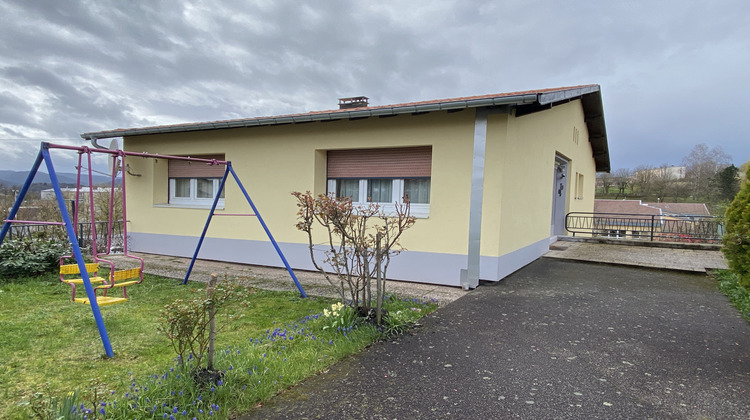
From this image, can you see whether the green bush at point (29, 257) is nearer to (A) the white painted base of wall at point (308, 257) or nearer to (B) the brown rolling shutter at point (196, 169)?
(A) the white painted base of wall at point (308, 257)

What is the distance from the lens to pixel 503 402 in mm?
2660

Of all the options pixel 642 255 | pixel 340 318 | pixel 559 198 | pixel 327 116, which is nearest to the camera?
pixel 340 318

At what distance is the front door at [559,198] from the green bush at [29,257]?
12202 mm

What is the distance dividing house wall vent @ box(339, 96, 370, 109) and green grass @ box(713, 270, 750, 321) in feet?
23.4

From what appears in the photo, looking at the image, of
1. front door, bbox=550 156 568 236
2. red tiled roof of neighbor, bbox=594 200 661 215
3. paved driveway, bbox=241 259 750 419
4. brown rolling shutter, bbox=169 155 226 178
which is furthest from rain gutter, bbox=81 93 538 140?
red tiled roof of neighbor, bbox=594 200 661 215

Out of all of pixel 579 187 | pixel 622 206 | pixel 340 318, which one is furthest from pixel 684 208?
pixel 340 318

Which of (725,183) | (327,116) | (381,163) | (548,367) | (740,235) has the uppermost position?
(725,183)

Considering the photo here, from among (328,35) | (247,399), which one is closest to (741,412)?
(247,399)

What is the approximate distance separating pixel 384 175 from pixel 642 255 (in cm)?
698

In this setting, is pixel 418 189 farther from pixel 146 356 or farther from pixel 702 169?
pixel 702 169

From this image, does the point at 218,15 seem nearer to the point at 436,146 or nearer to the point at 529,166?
the point at 436,146

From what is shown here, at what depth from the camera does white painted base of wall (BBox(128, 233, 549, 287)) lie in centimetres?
655

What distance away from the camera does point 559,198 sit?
485 inches

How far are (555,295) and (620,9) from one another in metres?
7.80
